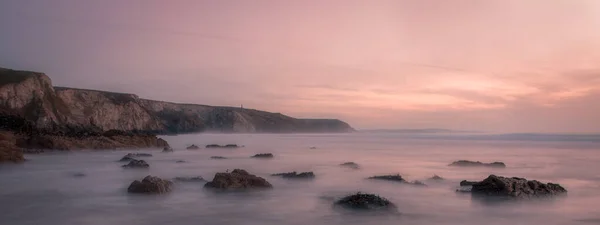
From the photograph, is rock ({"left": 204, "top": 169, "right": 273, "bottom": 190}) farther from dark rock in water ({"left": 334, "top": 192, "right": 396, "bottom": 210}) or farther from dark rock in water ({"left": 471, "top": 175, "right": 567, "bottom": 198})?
dark rock in water ({"left": 471, "top": 175, "right": 567, "bottom": 198})

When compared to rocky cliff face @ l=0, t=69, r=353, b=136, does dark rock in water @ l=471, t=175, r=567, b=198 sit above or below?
below

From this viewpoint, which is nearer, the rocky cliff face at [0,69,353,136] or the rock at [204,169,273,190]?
the rock at [204,169,273,190]

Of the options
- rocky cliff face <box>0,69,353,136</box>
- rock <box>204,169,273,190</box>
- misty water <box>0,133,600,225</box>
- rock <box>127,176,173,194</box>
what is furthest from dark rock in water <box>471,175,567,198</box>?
rocky cliff face <box>0,69,353,136</box>

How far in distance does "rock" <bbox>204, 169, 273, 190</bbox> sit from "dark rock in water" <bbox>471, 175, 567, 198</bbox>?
7.01 metres

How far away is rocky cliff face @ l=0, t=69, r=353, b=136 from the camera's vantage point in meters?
48.1

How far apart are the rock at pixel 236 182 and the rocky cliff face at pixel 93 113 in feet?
75.9

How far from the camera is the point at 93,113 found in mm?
66000

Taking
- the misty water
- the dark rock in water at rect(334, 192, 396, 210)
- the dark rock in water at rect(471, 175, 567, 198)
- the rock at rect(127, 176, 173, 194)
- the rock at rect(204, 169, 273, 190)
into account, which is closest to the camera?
the misty water

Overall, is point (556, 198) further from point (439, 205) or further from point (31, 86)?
point (31, 86)

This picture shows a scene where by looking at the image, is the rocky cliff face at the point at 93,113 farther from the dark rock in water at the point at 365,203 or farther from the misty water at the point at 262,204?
the dark rock in water at the point at 365,203

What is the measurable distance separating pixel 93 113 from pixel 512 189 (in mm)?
61907

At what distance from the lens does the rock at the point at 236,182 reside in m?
16.1

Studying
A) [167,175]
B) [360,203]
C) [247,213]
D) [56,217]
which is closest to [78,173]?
[167,175]

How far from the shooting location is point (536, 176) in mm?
22891
